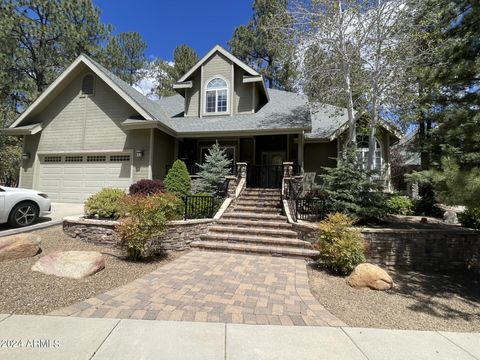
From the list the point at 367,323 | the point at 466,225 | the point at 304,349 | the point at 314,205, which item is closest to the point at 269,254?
the point at 314,205

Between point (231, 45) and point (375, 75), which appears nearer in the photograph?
point (375, 75)

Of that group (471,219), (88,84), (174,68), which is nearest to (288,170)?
(471,219)

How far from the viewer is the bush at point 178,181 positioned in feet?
32.9

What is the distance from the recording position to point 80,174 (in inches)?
527

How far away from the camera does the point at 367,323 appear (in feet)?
13.0

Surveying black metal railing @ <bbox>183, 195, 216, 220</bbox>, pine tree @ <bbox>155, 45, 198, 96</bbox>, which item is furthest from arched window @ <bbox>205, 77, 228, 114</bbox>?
pine tree @ <bbox>155, 45, 198, 96</bbox>

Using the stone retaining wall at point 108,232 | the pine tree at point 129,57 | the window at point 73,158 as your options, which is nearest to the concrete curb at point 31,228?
the stone retaining wall at point 108,232

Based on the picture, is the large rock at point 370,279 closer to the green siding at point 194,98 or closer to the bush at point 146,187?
the bush at point 146,187

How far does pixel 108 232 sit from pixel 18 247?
79.6 inches

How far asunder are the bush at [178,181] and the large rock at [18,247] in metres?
4.53

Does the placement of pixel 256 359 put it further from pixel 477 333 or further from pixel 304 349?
pixel 477 333

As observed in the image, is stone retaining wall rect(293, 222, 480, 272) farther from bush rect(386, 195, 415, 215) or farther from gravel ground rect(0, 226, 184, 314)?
gravel ground rect(0, 226, 184, 314)

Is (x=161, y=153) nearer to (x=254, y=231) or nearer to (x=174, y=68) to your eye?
(x=254, y=231)

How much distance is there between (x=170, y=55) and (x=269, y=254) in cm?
2522
